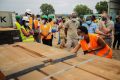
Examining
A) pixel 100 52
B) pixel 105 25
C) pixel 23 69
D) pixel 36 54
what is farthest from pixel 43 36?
pixel 23 69

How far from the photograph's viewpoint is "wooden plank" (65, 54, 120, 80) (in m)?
2.09

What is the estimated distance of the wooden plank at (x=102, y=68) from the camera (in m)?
2.09

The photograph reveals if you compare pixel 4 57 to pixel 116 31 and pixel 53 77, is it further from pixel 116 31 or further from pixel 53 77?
pixel 116 31

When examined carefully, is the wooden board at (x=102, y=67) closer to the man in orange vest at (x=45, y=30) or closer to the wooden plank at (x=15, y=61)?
the wooden plank at (x=15, y=61)

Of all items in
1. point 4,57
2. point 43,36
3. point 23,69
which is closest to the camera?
point 23,69

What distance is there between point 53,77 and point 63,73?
0.14 m

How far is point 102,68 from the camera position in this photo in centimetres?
232

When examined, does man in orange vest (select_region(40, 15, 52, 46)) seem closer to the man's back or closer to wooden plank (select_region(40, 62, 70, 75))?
the man's back

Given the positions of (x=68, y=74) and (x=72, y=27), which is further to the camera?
(x=72, y=27)

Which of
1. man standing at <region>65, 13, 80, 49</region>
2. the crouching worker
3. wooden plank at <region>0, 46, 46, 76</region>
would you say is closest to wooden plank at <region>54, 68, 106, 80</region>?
wooden plank at <region>0, 46, 46, 76</region>

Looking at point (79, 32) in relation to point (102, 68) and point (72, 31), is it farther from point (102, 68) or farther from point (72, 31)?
point (72, 31)

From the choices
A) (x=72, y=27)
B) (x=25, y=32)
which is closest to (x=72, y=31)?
(x=72, y=27)

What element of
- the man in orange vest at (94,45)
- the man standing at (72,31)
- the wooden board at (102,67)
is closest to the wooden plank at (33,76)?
the wooden board at (102,67)

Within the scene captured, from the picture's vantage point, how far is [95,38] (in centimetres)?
404
